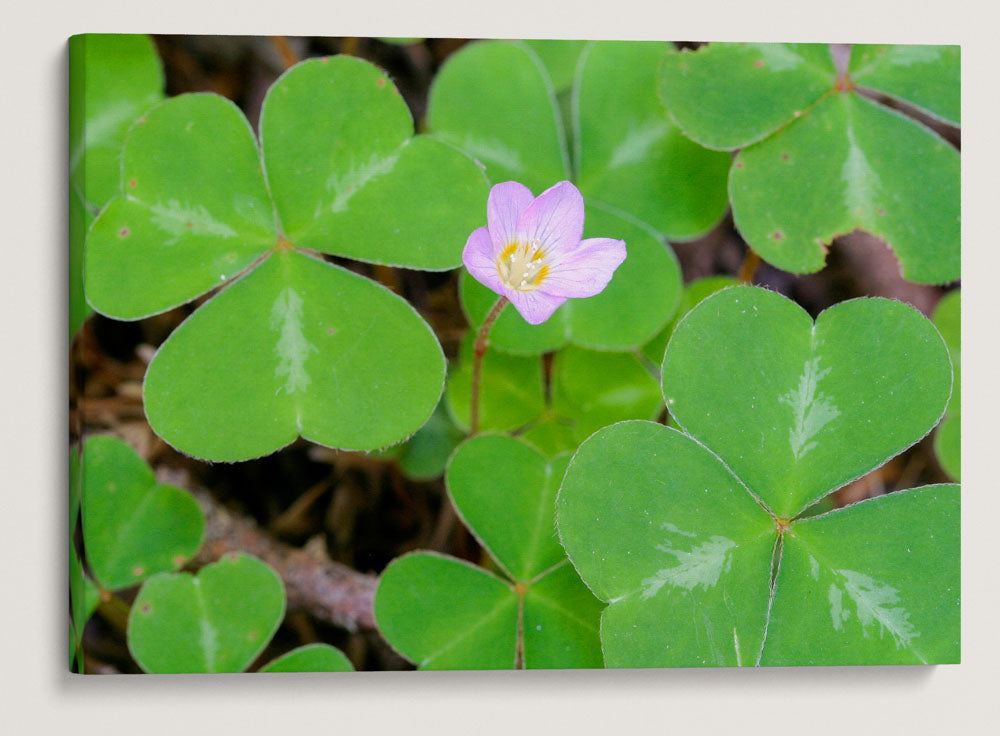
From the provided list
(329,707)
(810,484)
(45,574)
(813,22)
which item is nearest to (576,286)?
(810,484)

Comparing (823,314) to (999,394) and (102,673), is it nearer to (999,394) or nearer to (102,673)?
(999,394)

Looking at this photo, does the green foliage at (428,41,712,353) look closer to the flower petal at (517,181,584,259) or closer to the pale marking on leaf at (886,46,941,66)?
the flower petal at (517,181,584,259)

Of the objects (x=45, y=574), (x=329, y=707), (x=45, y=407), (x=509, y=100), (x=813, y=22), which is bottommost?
(x=329, y=707)

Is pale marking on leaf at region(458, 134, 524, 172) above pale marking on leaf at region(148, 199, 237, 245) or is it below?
above

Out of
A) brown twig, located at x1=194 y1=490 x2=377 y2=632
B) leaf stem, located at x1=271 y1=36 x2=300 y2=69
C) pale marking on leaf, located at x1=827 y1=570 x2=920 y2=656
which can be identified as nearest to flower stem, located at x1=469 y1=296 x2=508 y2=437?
brown twig, located at x1=194 y1=490 x2=377 y2=632

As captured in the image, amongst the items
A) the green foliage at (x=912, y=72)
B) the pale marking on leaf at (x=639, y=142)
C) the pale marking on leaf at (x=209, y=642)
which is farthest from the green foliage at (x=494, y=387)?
the green foliage at (x=912, y=72)

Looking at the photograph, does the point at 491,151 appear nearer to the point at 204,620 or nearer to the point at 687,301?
the point at 687,301
